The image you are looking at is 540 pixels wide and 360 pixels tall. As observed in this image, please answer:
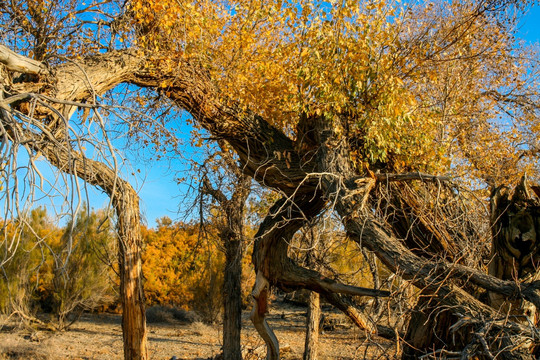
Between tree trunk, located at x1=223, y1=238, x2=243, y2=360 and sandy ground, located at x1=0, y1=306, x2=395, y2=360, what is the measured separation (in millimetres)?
512

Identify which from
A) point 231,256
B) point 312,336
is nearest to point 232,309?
point 231,256

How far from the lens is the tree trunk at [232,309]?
878 cm

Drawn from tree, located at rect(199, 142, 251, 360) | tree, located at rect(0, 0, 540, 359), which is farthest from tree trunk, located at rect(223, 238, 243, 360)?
tree, located at rect(0, 0, 540, 359)

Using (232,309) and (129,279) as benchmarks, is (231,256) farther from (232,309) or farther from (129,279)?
(129,279)

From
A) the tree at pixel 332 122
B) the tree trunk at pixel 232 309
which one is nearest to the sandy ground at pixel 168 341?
the tree trunk at pixel 232 309

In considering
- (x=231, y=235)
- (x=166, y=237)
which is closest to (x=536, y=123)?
(x=231, y=235)

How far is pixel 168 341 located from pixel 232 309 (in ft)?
15.7

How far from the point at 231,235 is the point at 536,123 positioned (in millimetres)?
6938

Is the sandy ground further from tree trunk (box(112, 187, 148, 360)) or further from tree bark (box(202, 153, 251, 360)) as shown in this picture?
tree trunk (box(112, 187, 148, 360))

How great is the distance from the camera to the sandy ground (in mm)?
9922

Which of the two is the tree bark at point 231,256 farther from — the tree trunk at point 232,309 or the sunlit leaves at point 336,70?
the sunlit leaves at point 336,70

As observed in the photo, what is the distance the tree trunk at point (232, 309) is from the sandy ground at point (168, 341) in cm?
51

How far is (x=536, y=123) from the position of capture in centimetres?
978

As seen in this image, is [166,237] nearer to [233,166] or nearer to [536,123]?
[233,166]
